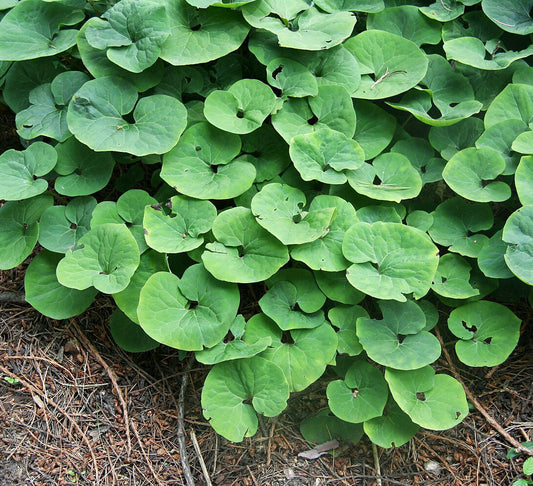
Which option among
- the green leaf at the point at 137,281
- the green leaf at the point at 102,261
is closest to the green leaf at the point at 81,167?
the green leaf at the point at 102,261

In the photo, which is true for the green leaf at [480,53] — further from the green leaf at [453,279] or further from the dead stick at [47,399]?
the dead stick at [47,399]

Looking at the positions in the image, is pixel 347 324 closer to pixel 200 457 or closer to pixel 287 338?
pixel 287 338

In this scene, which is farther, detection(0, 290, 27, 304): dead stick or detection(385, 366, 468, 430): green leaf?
detection(0, 290, 27, 304): dead stick

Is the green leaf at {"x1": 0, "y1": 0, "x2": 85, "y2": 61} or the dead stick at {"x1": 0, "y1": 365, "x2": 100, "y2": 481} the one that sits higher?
the green leaf at {"x1": 0, "y1": 0, "x2": 85, "y2": 61}

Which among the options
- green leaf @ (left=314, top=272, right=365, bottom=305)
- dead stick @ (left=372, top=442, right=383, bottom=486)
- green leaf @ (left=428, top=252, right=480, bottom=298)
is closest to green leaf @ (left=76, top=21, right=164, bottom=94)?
green leaf @ (left=314, top=272, right=365, bottom=305)

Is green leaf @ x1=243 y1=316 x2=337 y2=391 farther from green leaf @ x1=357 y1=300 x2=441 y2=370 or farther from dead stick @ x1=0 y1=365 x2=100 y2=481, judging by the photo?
dead stick @ x1=0 y1=365 x2=100 y2=481

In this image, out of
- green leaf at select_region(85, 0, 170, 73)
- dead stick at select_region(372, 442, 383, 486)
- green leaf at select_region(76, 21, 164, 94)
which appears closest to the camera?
dead stick at select_region(372, 442, 383, 486)

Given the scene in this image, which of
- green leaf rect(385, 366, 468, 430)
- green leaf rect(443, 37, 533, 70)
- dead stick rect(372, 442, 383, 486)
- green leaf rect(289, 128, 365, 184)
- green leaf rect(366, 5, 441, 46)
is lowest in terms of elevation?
dead stick rect(372, 442, 383, 486)
